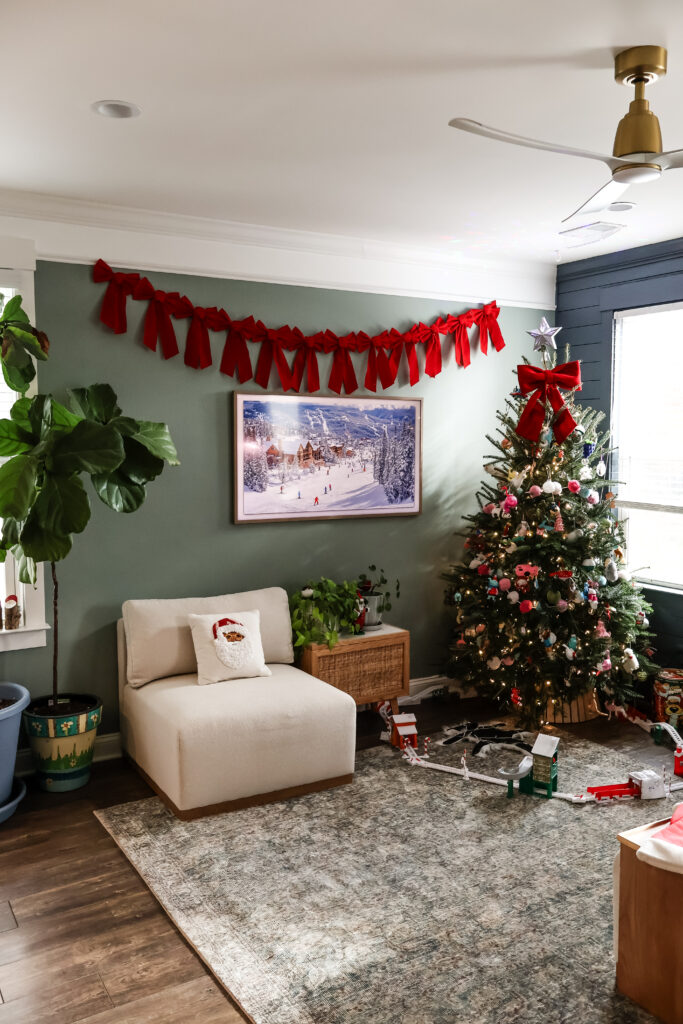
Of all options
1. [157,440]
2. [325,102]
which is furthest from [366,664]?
[325,102]

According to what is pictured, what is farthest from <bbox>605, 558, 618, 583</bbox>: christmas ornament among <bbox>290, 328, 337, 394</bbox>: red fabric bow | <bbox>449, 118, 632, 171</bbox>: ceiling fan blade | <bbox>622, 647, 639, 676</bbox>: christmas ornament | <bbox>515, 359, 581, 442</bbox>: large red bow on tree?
<bbox>449, 118, 632, 171</bbox>: ceiling fan blade

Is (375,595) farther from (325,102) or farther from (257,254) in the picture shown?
(325,102)

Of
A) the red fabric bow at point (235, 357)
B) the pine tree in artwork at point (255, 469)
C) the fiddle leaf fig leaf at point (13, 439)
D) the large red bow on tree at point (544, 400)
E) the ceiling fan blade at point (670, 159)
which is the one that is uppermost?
the ceiling fan blade at point (670, 159)

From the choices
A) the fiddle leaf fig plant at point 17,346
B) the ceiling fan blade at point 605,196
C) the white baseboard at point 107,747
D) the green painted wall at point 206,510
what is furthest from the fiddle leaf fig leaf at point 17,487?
the ceiling fan blade at point 605,196

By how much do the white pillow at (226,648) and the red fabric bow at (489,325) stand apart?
2.52 metres

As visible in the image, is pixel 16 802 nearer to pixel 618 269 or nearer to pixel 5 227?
pixel 5 227

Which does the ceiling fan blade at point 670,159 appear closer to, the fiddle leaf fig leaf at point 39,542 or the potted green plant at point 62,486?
the potted green plant at point 62,486

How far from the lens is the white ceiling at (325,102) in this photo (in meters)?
2.27

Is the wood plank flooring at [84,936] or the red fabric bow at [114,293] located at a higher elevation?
the red fabric bow at [114,293]

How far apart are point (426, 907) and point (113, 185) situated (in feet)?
10.8

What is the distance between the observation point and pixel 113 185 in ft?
12.4

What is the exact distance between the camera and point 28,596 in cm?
407

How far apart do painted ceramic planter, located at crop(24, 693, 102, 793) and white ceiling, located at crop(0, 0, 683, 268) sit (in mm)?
2456

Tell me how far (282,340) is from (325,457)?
723 mm
